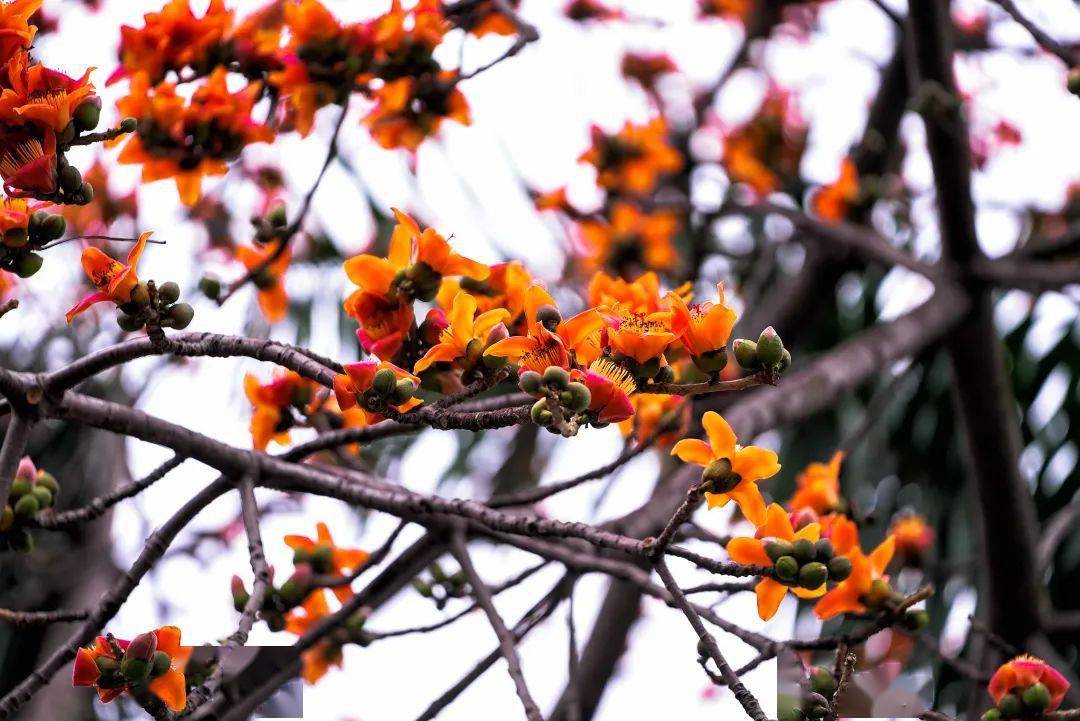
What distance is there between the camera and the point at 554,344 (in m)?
0.94

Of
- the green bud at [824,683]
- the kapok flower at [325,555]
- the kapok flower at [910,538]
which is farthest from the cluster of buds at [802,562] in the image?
the kapok flower at [910,538]

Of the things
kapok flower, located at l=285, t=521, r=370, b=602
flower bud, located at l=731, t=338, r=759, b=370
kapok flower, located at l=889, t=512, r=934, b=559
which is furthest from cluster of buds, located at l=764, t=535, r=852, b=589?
kapok flower, located at l=889, t=512, r=934, b=559

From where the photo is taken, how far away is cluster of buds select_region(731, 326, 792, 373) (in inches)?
35.9

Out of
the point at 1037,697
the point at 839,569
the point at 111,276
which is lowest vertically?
the point at 1037,697

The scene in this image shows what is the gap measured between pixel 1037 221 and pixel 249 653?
2728 millimetres

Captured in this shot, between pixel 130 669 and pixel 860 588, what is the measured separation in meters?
0.82

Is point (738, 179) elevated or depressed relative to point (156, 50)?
depressed

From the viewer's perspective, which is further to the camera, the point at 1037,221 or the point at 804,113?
the point at 804,113

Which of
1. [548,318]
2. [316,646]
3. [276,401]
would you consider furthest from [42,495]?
[548,318]

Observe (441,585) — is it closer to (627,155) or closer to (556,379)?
(556,379)

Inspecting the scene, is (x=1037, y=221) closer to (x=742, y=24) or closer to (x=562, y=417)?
(x=742, y=24)

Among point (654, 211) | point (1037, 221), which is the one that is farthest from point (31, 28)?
point (1037, 221)

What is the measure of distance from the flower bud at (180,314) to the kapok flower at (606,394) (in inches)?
13.7

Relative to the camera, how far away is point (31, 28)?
1.01 m
